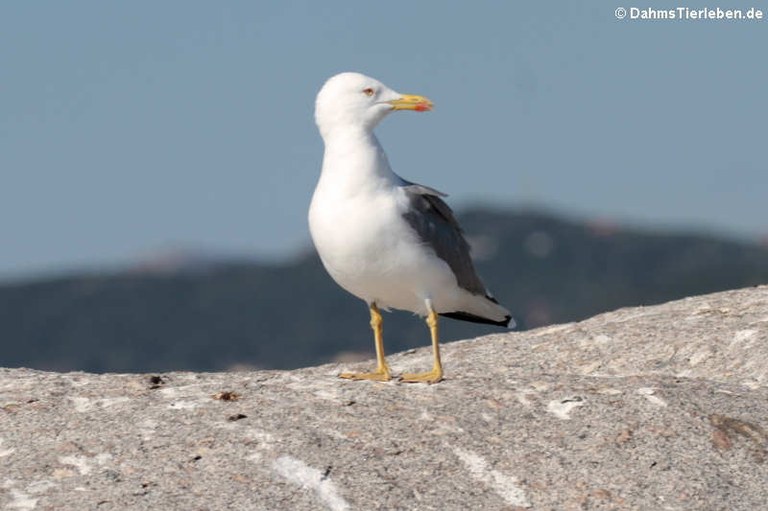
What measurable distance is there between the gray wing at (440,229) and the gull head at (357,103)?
23.5 inches

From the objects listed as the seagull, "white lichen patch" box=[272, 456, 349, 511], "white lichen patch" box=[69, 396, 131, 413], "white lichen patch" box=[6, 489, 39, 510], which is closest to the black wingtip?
the seagull

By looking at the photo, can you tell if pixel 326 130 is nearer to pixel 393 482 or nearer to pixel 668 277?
pixel 393 482

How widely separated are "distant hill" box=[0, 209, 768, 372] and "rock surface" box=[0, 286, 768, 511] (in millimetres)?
53007

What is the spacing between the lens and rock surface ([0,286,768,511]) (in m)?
10.6

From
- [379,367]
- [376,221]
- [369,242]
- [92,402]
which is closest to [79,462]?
[92,402]

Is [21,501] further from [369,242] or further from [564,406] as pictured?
[564,406]

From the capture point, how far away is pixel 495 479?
1095cm

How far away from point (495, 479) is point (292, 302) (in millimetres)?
78008

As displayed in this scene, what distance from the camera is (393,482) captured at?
423 inches

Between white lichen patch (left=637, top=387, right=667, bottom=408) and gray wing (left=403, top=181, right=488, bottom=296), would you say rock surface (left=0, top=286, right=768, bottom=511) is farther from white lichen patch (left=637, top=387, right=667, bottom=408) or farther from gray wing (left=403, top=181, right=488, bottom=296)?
gray wing (left=403, top=181, right=488, bottom=296)

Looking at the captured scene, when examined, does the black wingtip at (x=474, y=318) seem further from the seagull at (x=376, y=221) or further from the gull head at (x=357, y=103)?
the gull head at (x=357, y=103)

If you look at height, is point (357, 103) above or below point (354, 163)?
above

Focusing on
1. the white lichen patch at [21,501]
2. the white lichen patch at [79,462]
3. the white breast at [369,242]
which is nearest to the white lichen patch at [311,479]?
the white lichen patch at [79,462]

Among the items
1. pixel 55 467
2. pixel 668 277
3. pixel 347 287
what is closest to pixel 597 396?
pixel 347 287
